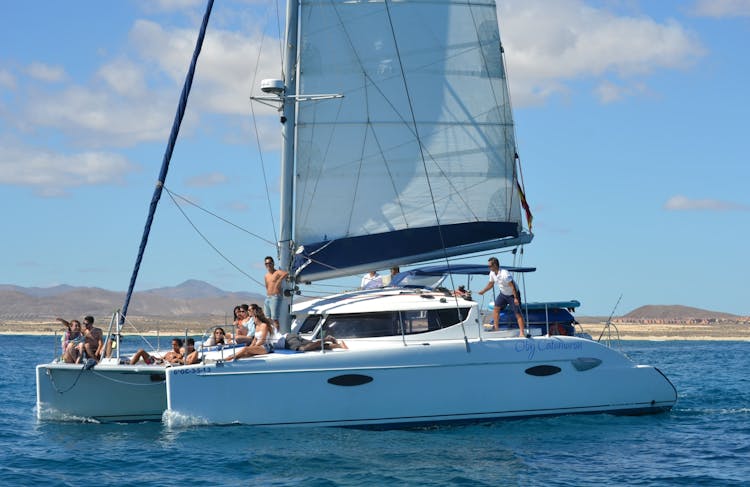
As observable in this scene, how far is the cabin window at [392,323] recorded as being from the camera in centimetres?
A: 1877

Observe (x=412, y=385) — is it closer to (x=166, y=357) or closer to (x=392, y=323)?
(x=392, y=323)

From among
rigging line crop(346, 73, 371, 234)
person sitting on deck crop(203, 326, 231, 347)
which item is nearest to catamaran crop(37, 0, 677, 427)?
rigging line crop(346, 73, 371, 234)

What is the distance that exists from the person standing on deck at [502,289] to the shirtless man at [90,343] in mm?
7895

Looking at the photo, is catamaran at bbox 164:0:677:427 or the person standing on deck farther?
the person standing on deck

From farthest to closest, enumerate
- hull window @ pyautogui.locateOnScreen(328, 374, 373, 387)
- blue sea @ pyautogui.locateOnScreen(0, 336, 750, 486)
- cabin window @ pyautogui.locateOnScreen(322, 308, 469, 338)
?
cabin window @ pyautogui.locateOnScreen(322, 308, 469, 338) < hull window @ pyautogui.locateOnScreen(328, 374, 373, 387) < blue sea @ pyautogui.locateOnScreen(0, 336, 750, 486)

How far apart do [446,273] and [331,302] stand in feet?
8.90

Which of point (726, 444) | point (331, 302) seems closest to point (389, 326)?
point (331, 302)

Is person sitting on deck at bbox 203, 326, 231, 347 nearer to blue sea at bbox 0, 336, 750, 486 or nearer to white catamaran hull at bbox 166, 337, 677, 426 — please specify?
blue sea at bbox 0, 336, 750, 486

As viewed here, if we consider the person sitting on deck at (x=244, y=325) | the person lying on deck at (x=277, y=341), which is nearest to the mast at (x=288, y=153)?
the person sitting on deck at (x=244, y=325)

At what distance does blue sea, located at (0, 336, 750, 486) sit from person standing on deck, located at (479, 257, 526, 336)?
2338 millimetres

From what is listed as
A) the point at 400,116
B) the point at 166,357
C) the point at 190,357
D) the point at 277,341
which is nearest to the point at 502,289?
the point at 400,116

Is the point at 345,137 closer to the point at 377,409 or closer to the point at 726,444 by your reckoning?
the point at 377,409

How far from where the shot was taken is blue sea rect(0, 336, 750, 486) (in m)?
14.7

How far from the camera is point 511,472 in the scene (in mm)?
15094
